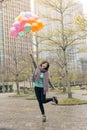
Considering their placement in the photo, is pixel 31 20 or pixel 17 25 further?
pixel 31 20

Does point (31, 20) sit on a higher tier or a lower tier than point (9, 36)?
lower

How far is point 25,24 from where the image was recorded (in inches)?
412

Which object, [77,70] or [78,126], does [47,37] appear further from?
[77,70]

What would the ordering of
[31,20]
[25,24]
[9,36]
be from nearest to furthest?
1. [25,24]
2. [31,20]
3. [9,36]

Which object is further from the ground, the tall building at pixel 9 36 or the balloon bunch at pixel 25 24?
the tall building at pixel 9 36

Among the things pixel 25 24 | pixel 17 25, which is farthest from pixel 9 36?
pixel 25 24

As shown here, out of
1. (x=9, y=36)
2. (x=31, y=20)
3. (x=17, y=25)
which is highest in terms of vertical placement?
(x=9, y=36)

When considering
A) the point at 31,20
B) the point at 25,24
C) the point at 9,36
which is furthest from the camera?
the point at 9,36

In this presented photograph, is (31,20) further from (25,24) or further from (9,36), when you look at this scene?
(9,36)

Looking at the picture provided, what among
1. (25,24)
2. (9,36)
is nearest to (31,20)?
(25,24)

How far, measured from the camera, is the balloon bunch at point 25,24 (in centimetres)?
1051

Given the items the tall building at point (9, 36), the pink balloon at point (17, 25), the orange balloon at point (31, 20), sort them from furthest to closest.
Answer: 1. the tall building at point (9, 36)
2. the orange balloon at point (31, 20)
3. the pink balloon at point (17, 25)

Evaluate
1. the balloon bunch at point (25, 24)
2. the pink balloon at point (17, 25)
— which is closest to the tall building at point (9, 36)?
the balloon bunch at point (25, 24)

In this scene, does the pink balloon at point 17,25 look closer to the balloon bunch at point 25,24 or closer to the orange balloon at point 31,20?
the balloon bunch at point 25,24
